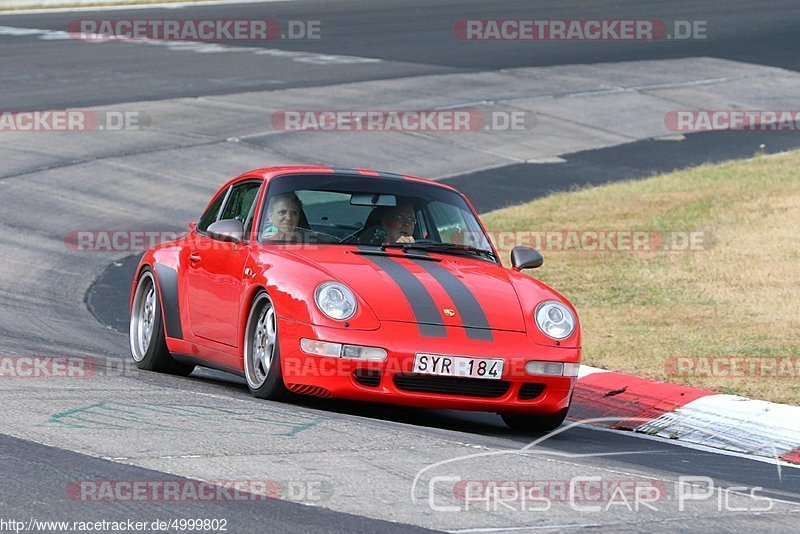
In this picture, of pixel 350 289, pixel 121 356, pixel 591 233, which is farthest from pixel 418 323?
pixel 591 233

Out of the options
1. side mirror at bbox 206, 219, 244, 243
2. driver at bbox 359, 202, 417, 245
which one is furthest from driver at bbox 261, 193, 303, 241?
driver at bbox 359, 202, 417, 245

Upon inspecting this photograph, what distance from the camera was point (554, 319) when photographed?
8.00 m

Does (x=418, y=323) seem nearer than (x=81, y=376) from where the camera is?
Yes

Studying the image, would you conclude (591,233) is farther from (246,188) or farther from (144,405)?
(144,405)

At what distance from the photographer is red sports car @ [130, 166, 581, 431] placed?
7.55 meters

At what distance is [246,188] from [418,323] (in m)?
2.23

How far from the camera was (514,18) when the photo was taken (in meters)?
35.2

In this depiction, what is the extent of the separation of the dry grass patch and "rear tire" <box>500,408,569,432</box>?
66.8 inches

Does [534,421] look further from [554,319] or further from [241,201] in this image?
[241,201]

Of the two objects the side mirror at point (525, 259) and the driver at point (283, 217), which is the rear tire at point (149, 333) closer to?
the driver at point (283, 217)

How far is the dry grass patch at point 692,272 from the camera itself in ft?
34.6

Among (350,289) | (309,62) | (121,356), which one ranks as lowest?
(121,356)

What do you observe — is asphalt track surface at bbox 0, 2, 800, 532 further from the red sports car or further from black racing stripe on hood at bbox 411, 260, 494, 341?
black racing stripe on hood at bbox 411, 260, 494, 341

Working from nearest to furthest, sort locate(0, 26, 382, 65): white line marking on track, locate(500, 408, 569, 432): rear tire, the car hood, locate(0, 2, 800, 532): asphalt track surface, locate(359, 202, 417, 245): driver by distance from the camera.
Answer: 1. locate(0, 2, 800, 532): asphalt track surface
2. the car hood
3. locate(500, 408, 569, 432): rear tire
4. locate(359, 202, 417, 245): driver
5. locate(0, 26, 382, 65): white line marking on track
